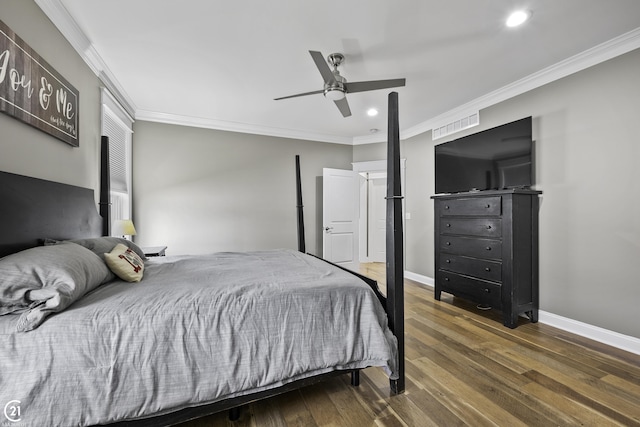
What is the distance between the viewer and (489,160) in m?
3.25

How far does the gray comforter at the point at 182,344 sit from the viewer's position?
43.4 inches

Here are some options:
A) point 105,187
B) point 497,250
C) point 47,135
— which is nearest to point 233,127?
point 105,187

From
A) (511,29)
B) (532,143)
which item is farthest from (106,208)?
(532,143)

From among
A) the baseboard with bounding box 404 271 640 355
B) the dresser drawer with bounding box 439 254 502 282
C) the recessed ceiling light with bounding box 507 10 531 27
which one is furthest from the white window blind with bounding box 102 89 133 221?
the baseboard with bounding box 404 271 640 355

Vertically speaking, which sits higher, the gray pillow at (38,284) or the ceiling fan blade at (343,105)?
the ceiling fan blade at (343,105)

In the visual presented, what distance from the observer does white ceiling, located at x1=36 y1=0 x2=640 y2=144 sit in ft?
6.56

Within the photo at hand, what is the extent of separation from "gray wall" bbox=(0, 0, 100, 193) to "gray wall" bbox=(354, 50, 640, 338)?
437 centimetres

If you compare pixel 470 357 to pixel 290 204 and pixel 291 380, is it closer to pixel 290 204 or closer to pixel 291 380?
pixel 291 380

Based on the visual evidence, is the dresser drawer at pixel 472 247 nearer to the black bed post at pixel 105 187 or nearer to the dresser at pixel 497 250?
the dresser at pixel 497 250

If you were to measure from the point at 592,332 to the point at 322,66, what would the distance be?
3376 mm

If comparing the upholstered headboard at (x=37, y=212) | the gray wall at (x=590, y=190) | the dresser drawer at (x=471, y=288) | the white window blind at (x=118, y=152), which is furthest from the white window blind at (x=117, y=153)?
the gray wall at (x=590, y=190)

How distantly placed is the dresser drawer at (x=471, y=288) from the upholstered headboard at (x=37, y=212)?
378cm

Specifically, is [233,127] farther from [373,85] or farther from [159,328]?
[159,328]

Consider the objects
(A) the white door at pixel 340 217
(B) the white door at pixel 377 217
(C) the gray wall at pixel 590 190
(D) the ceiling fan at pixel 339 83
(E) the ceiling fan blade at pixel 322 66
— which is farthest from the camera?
(B) the white door at pixel 377 217
